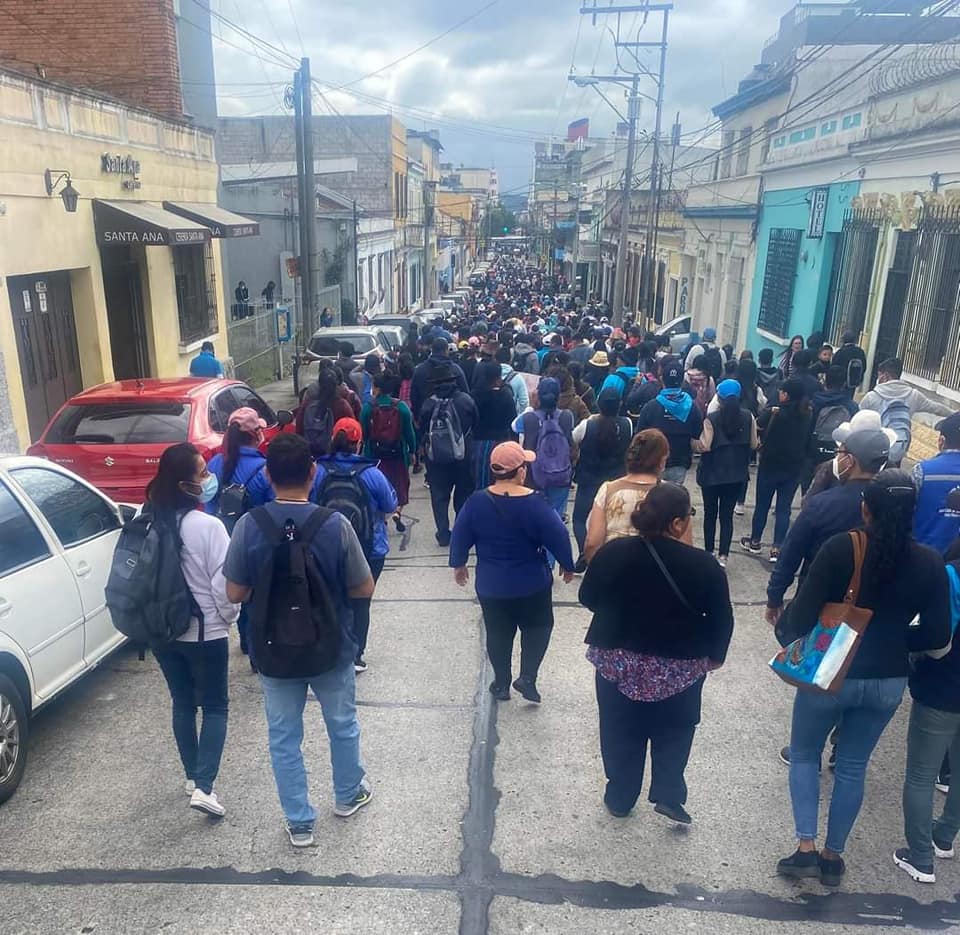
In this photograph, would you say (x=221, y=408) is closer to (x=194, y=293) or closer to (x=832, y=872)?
(x=832, y=872)

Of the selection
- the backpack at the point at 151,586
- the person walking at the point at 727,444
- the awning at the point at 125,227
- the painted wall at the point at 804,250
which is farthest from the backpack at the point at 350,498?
the painted wall at the point at 804,250

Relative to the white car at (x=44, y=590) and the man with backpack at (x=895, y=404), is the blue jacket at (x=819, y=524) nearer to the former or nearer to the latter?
the man with backpack at (x=895, y=404)

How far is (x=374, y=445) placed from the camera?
691 centimetres

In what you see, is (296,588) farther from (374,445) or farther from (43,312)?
(43,312)

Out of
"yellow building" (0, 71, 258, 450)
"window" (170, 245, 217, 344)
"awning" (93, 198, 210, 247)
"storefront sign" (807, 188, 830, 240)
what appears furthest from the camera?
"window" (170, 245, 217, 344)

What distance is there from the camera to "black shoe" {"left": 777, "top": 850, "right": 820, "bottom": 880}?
3.36 metres

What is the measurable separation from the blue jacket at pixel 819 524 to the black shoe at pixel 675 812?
1.07m

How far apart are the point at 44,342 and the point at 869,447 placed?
1006 centimetres

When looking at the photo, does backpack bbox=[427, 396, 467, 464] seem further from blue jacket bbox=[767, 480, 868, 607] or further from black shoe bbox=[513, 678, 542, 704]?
blue jacket bbox=[767, 480, 868, 607]

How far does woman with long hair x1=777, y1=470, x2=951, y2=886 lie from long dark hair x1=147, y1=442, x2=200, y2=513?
247 centimetres

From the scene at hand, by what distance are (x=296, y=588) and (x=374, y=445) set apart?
12.4ft

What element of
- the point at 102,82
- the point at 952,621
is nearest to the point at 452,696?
the point at 952,621

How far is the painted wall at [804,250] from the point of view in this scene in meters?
13.6

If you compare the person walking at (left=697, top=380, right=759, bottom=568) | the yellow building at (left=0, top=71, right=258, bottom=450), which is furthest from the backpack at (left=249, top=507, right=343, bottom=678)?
the yellow building at (left=0, top=71, right=258, bottom=450)
